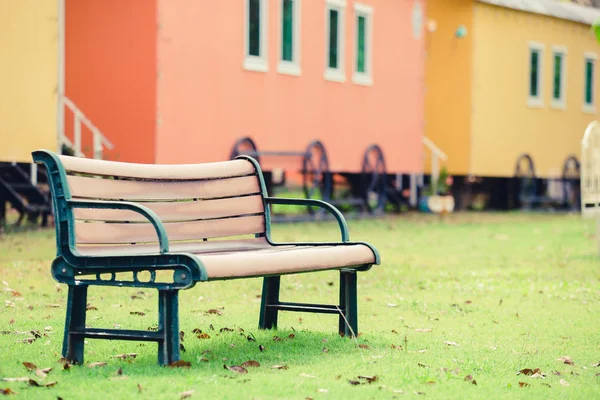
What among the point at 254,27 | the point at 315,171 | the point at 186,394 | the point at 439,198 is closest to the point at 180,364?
the point at 186,394

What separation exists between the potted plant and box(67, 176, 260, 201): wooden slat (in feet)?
53.9

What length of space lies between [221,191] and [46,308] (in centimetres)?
191

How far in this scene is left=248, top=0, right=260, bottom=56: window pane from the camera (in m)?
17.3

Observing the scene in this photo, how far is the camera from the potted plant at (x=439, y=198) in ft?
73.2

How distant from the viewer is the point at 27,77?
563 inches

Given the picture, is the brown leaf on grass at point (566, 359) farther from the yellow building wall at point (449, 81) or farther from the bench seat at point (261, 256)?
the yellow building wall at point (449, 81)

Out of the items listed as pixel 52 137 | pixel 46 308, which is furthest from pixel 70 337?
pixel 52 137

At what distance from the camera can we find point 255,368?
4992 millimetres

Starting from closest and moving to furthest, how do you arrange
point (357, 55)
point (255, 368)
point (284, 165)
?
1. point (255, 368)
2. point (284, 165)
3. point (357, 55)

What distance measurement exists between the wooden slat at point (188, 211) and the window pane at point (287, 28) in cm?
1224

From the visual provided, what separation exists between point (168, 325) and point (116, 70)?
11.7m

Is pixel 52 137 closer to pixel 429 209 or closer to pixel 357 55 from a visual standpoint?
pixel 357 55

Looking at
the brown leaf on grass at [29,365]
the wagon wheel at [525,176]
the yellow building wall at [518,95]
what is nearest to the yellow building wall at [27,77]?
the brown leaf on grass at [29,365]

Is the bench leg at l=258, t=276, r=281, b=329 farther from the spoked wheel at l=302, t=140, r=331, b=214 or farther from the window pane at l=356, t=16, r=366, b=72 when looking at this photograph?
the window pane at l=356, t=16, r=366, b=72
